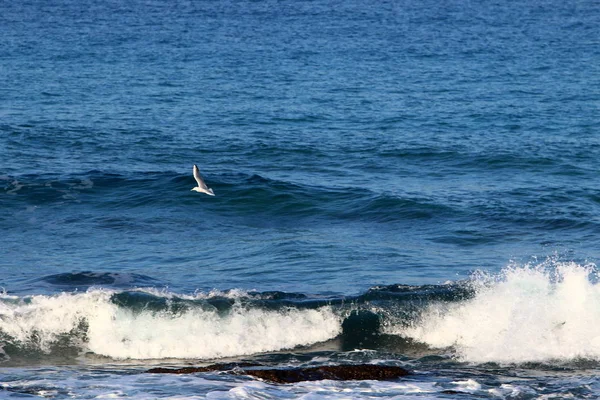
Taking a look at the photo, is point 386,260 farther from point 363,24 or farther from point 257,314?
point 363,24

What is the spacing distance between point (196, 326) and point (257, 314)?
39.0 inches

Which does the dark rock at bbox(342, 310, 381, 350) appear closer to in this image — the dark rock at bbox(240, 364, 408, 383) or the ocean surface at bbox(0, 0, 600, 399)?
the ocean surface at bbox(0, 0, 600, 399)

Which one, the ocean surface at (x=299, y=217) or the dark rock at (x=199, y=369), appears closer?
the dark rock at (x=199, y=369)

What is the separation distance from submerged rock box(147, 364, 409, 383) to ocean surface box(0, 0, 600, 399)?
0.22 metres

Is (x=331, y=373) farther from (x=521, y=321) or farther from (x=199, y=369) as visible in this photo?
(x=521, y=321)

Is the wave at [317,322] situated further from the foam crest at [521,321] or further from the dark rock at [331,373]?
the dark rock at [331,373]

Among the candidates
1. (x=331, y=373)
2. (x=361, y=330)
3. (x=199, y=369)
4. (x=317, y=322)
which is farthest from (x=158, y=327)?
(x=331, y=373)

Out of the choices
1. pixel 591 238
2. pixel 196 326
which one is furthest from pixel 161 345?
pixel 591 238

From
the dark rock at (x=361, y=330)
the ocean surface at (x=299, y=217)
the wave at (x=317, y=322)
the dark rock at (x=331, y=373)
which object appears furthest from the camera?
the dark rock at (x=361, y=330)

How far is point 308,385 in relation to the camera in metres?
13.0

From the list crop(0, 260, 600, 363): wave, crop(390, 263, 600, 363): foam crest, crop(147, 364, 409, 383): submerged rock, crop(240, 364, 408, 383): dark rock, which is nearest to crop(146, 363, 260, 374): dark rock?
crop(147, 364, 409, 383): submerged rock

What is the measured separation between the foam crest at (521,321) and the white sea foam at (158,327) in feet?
5.30

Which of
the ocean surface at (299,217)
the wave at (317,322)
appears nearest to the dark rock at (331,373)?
the ocean surface at (299,217)

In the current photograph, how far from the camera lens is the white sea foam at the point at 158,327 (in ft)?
49.9
